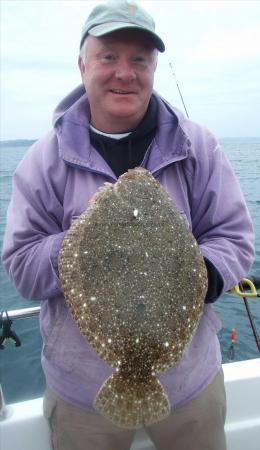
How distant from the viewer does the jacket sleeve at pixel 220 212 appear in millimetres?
2763

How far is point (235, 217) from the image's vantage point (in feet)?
9.50

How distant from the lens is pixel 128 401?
2.22 metres

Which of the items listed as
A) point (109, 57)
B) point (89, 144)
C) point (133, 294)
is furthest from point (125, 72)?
point (133, 294)

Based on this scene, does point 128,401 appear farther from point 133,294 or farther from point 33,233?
point 33,233

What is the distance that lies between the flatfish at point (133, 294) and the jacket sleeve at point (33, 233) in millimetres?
234

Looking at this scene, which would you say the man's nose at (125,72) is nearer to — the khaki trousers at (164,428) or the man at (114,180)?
the man at (114,180)

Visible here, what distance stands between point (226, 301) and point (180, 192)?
5974mm

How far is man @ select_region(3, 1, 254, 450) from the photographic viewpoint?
2748 millimetres

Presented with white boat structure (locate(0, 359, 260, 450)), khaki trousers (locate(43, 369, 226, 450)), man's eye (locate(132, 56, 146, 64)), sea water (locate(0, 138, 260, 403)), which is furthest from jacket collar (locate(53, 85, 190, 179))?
sea water (locate(0, 138, 260, 403))

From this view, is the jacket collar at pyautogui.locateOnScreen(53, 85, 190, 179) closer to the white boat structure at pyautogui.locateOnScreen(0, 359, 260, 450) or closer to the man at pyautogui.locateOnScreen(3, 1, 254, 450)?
the man at pyautogui.locateOnScreen(3, 1, 254, 450)

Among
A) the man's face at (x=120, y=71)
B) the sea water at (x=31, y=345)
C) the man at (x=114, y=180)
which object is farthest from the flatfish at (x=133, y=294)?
the sea water at (x=31, y=345)

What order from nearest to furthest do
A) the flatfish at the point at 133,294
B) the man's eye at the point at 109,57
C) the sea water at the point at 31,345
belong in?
the flatfish at the point at 133,294 → the man's eye at the point at 109,57 → the sea water at the point at 31,345

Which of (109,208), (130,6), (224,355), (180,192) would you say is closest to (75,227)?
(109,208)

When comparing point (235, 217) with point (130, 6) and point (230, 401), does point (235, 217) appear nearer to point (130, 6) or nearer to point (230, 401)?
point (130, 6)
